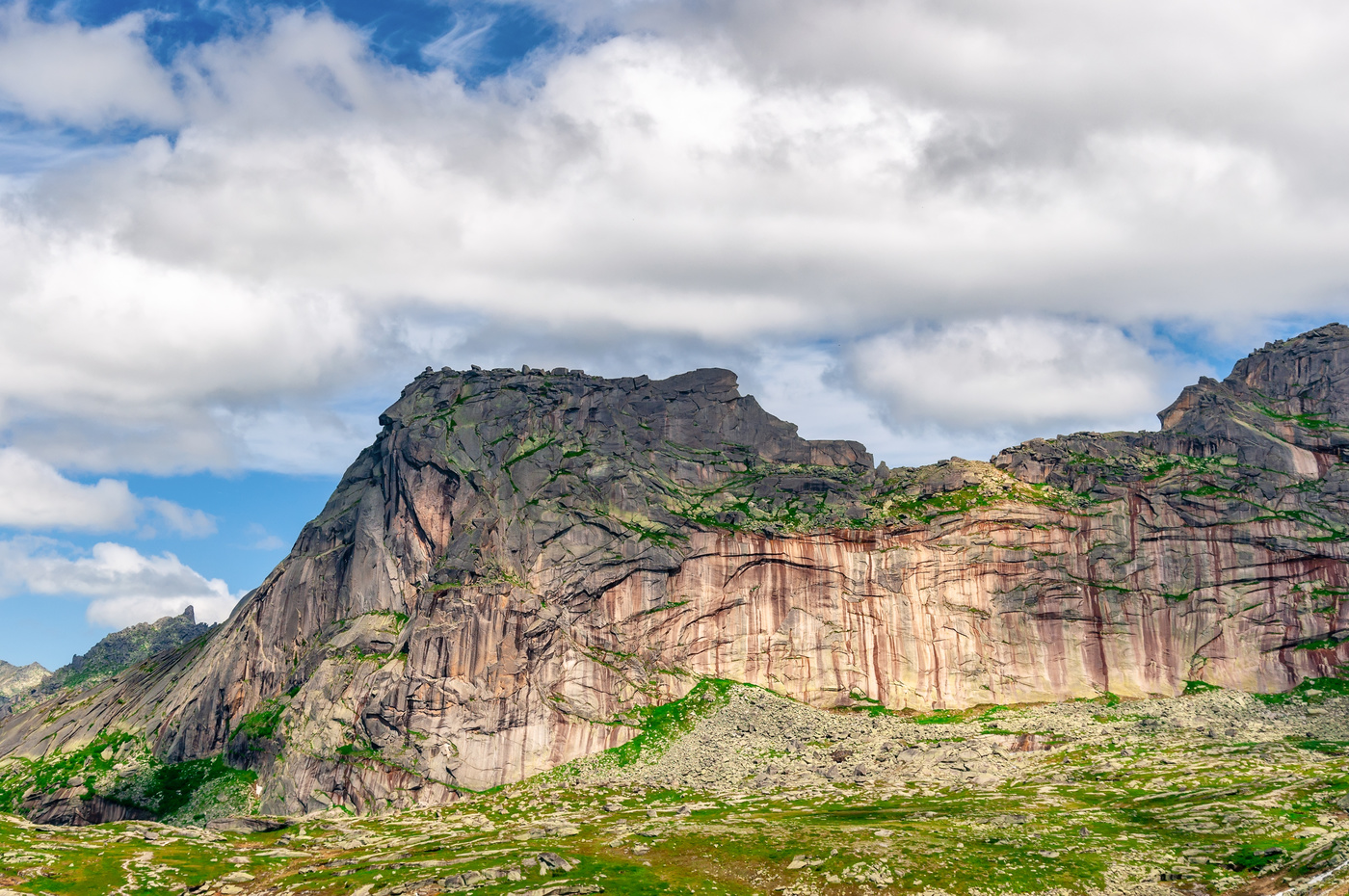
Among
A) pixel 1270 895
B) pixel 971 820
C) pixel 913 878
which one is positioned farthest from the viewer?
pixel 971 820

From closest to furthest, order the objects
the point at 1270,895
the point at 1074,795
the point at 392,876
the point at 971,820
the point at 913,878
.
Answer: the point at 1270,895
the point at 913,878
the point at 392,876
the point at 971,820
the point at 1074,795

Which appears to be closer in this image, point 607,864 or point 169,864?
point 607,864

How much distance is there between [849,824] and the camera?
184 m

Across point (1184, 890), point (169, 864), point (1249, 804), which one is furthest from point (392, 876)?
point (1249, 804)

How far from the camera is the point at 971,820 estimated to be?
18188 cm

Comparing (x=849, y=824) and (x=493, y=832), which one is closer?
(x=849, y=824)

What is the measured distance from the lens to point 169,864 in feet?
602

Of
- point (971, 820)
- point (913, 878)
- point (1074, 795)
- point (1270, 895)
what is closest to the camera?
point (1270, 895)

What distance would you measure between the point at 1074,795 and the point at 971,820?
25.9m

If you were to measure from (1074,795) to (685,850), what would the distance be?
71360 mm

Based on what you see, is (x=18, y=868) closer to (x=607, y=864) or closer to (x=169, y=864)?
(x=169, y=864)

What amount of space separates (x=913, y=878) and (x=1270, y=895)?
46887 millimetres

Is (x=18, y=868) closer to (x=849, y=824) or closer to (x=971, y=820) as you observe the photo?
(x=849, y=824)

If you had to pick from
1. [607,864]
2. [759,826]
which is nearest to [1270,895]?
[759,826]
